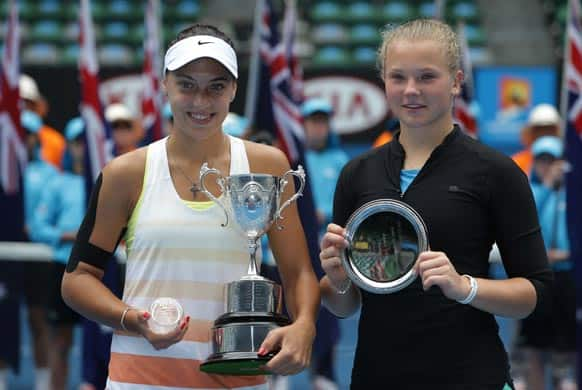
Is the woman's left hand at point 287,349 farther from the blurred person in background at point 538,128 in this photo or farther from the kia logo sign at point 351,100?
the kia logo sign at point 351,100

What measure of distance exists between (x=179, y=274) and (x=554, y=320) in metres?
4.38

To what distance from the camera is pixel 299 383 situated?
7910 millimetres

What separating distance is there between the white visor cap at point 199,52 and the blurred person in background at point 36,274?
4.69 m

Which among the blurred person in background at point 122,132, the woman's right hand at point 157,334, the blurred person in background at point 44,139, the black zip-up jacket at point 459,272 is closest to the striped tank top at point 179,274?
the woman's right hand at point 157,334

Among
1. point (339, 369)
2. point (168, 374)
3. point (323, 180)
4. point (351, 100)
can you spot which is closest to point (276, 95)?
point (323, 180)

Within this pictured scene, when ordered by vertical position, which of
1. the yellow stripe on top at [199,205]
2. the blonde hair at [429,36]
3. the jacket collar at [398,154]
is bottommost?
the yellow stripe on top at [199,205]

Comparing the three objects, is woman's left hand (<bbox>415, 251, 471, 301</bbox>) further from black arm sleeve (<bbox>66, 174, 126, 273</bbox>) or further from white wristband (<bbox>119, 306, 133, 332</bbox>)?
black arm sleeve (<bbox>66, 174, 126, 273</bbox>)

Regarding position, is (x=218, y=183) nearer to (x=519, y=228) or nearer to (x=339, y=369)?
(x=519, y=228)

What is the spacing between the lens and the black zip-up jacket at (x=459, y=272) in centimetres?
248

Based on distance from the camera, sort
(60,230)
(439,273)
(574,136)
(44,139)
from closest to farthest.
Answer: (439,273) → (574,136) → (60,230) → (44,139)

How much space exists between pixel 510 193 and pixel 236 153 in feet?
2.22

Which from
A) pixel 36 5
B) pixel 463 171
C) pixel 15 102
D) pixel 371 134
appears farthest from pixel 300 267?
pixel 36 5

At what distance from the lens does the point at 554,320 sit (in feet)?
21.7

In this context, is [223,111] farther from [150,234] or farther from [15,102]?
[15,102]
